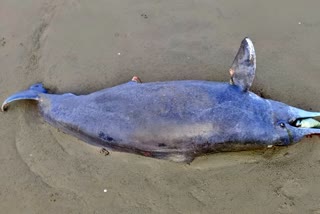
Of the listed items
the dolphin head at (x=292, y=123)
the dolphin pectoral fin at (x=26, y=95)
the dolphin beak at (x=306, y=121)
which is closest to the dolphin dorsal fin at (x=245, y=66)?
the dolphin head at (x=292, y=123)

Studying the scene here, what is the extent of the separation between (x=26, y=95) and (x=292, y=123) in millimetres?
3009

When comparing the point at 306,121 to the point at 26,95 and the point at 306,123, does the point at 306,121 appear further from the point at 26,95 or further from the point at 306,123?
the point at 26,95

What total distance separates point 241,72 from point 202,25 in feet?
3.90

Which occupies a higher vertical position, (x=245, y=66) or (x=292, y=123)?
(x=245, y=66)

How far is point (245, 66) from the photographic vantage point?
4.61 metres

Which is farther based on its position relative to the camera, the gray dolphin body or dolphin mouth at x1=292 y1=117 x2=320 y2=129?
dolphin mouth at x1=292 y1=117 x2=320 y2=129

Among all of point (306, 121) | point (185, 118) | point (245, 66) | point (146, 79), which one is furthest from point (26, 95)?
point (306, 121)

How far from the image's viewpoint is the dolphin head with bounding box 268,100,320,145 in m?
4.48

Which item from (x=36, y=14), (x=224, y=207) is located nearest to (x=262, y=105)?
(x=224, y=207)

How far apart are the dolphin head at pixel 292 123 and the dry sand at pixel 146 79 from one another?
169 mm

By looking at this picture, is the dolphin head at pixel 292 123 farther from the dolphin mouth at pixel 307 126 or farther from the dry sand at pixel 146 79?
the dry sand at pixel 146 79

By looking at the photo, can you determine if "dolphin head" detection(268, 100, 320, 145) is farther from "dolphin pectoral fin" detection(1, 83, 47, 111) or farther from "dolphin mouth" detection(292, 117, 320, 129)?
"dolphin pectoral fin" detection(1, 83, 47, 111)

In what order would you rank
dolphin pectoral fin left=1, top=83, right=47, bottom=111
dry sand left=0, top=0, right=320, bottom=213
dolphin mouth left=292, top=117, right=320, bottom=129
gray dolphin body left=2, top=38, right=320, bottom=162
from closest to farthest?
gray dolphin body left=2, top=38, right=320, bottom=162
dry sand left=0, top=0, right=320, bottom=213
dolphin mouth left=292, top=117, right=320, bottom=129
dolphin pectoral fin left=1, top=83, right=47, bottom=111

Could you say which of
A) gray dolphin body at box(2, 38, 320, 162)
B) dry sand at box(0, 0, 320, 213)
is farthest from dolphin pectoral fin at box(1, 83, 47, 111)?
gray dolphin body at box(2, 38, 320, 162)
